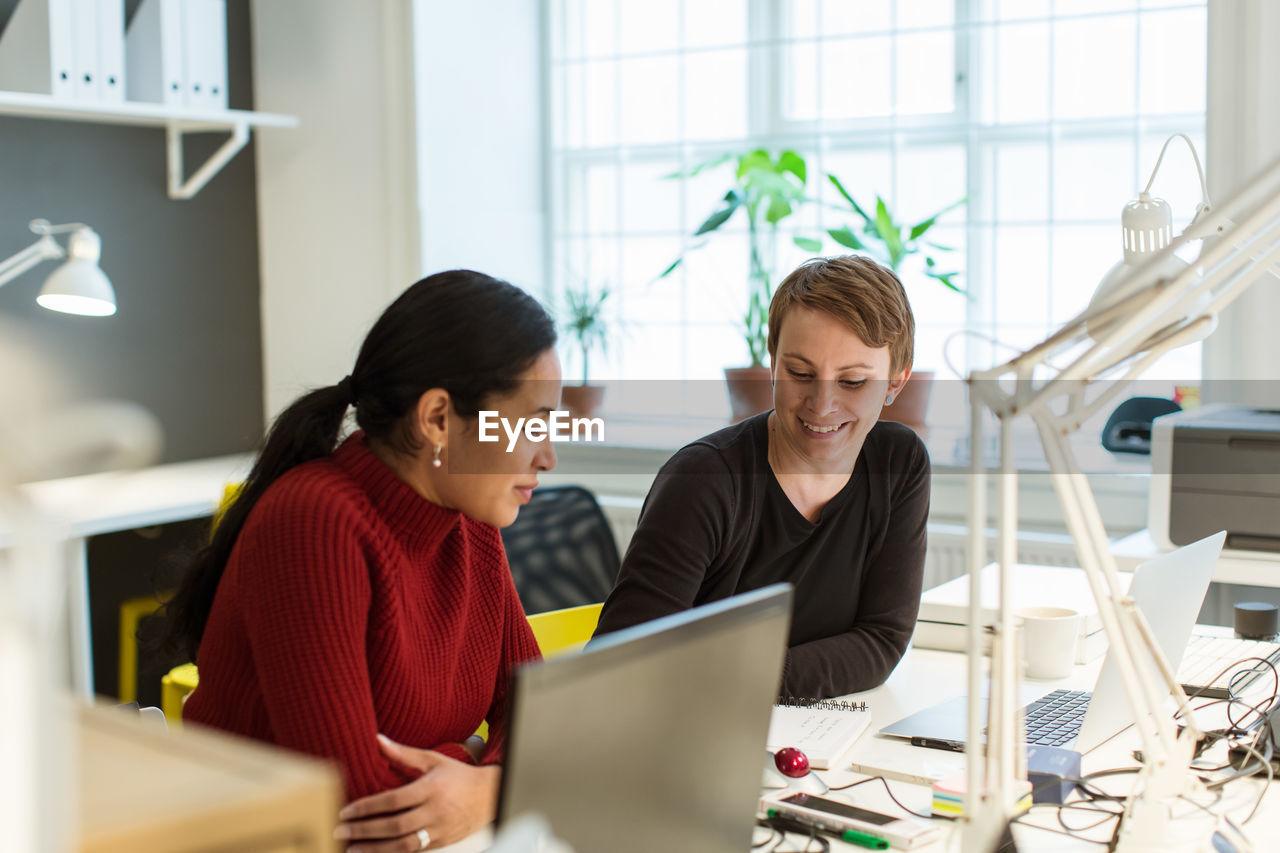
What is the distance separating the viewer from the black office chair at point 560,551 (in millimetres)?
2562

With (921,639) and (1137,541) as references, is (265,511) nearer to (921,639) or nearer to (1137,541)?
(921,639)

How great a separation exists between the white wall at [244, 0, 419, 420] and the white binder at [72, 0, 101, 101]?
0.73 m

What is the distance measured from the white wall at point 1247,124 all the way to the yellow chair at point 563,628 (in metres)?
1.58

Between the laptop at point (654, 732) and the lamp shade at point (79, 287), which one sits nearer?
the laptop at point (654, 732)

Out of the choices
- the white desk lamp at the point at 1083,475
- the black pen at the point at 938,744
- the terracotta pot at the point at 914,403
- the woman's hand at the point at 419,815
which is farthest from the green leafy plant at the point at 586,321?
the white desk lamp at the point at 1083,475

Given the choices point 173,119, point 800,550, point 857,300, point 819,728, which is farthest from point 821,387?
point 173,119

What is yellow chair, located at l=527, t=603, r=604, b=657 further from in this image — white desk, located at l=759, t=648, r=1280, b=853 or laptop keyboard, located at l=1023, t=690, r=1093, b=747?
laptop keyboard, located at l=1023, t=690, r=1093, b=747

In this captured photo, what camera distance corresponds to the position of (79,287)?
8.81 feet

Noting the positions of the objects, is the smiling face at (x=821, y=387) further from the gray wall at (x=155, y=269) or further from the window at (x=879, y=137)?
the gray wall at (x=155, y=269)

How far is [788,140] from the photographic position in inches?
138

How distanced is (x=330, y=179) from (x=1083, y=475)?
304cm

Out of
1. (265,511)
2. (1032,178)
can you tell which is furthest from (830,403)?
(1032,178)

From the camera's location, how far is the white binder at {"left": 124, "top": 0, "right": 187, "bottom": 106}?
319 centimetres

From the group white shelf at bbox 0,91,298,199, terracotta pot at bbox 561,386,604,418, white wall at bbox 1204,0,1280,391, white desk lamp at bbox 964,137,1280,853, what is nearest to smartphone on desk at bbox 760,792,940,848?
white desk lamp at bbox 964,137,1280,853
